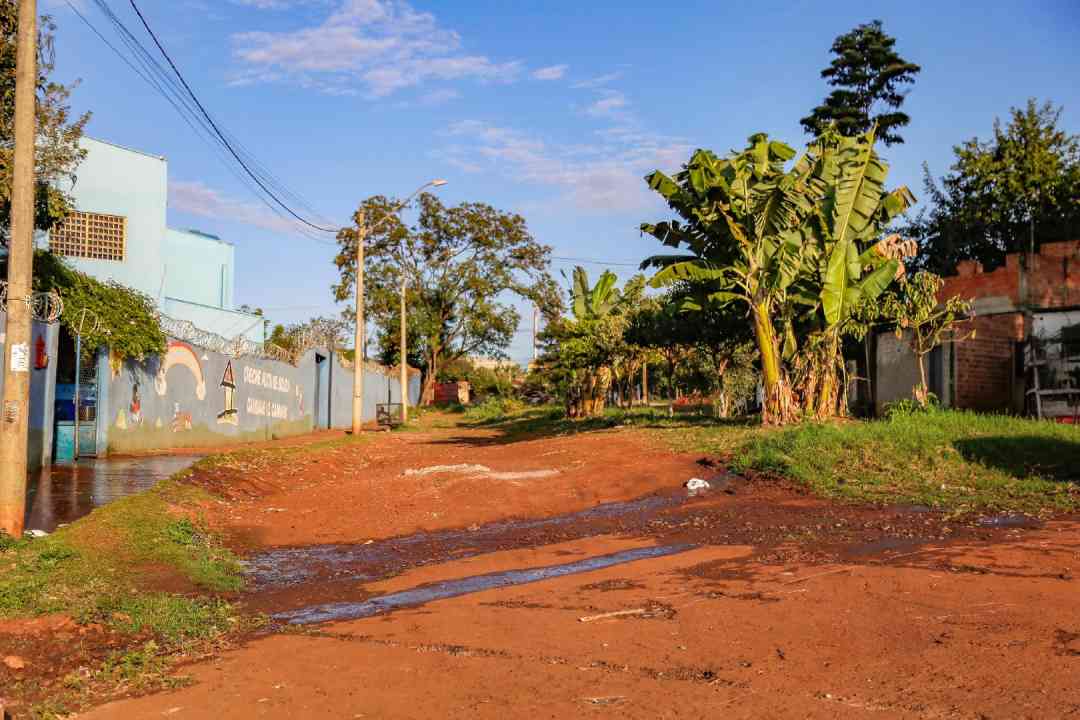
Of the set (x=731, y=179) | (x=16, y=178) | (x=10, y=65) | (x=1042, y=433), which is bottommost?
(x=1042, y=433)

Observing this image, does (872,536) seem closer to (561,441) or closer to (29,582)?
(29,582)

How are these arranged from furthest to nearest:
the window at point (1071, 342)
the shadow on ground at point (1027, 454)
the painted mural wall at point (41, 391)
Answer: the window at point (1071, 342)
the painted mural wall at point (41, 391)
the shadow on ground at point (1027, 454)

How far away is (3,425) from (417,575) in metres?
4.02

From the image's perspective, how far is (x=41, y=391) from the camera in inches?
620

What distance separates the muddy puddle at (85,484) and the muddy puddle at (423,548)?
2.50 m

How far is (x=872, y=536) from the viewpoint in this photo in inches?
388

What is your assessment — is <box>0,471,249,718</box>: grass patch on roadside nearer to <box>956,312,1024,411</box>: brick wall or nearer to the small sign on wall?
the small sign on wall

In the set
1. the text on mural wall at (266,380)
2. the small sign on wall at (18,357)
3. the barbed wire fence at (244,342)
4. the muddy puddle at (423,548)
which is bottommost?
the muddy puddle at (423,548)

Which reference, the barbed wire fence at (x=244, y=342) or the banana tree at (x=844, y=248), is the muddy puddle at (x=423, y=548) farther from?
the barbed wire fence at (x=244, y=342)

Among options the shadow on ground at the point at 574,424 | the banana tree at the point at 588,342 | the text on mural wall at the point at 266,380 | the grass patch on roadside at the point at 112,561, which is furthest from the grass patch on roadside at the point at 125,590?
the banana tree at the point at 588,342

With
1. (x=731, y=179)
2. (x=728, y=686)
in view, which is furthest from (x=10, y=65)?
(x=728, y=686)

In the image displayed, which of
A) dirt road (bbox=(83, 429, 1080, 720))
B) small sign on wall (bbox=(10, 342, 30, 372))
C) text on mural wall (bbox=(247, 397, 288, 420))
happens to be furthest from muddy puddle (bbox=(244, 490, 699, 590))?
text on mural wall (bbox=(247, 397, 288, 420))

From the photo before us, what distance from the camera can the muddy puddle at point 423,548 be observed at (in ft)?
31.1

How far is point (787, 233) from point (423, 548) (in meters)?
11.2
